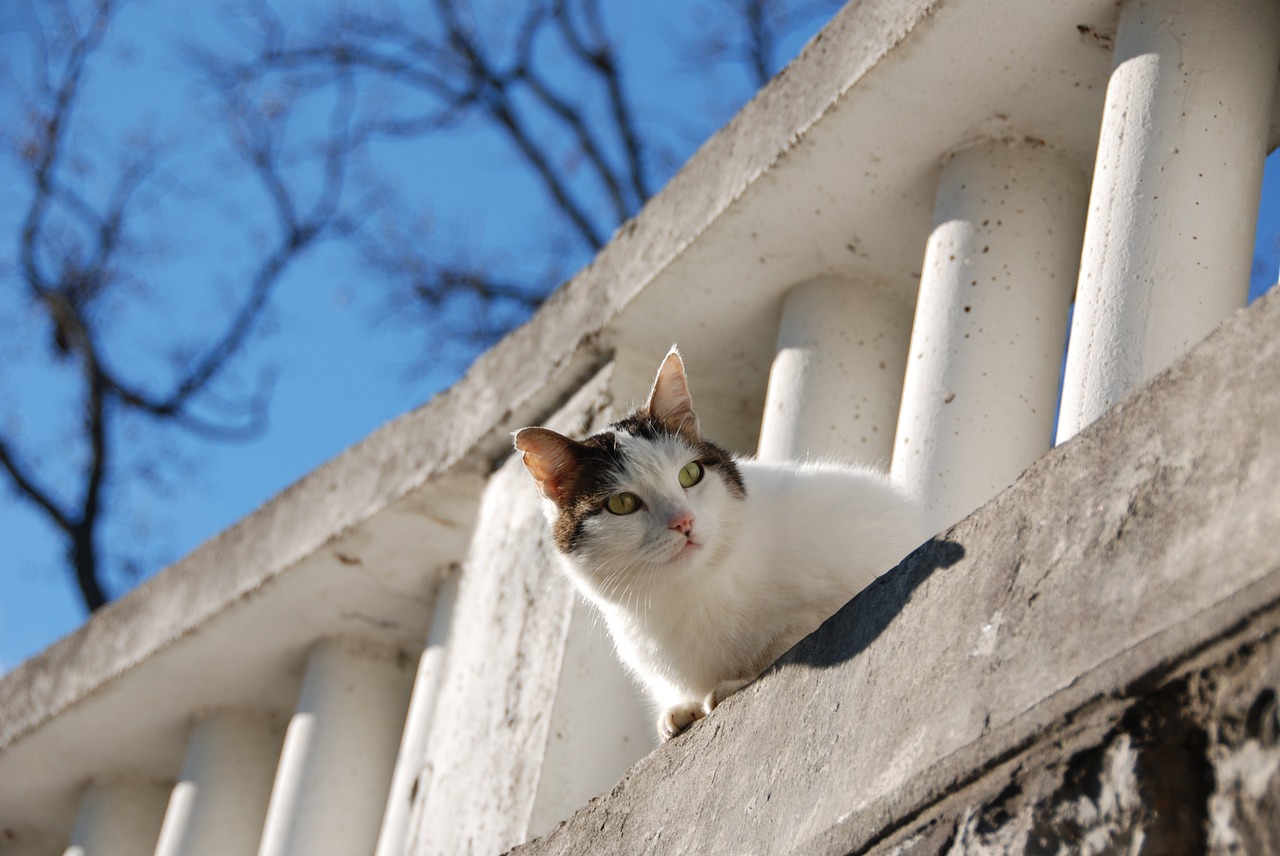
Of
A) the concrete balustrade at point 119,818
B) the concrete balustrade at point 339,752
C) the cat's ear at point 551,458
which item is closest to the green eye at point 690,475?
the cat's ear at point 551,458

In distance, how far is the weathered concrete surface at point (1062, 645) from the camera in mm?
1625

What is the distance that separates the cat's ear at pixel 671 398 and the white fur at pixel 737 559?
0.55 feet

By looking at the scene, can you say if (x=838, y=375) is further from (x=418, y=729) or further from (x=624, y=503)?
(x=418, y=729)

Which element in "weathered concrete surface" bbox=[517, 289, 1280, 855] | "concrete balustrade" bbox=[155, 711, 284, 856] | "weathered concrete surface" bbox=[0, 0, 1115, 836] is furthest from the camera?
"concrete balustrade" bbox=[155, 711, 284, 856]

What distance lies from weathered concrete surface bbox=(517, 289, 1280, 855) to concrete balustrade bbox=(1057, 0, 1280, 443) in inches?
23.8

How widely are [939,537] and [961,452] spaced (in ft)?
2.98

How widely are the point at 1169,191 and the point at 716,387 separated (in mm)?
1869

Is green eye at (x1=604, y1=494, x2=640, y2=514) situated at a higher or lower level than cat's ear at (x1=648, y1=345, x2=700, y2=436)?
lower

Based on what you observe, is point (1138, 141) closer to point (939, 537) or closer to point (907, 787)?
point (939, 537)

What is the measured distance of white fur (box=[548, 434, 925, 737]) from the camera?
2811 mm

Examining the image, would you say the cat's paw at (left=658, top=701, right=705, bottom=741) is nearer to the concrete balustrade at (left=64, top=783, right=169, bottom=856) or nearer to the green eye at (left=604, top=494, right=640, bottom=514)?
the green eye at (left=604, top=494, right=640, bottom=514)

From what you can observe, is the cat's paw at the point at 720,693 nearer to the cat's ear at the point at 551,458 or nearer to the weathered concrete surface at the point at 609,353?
the cat's ear at the point at 551,458

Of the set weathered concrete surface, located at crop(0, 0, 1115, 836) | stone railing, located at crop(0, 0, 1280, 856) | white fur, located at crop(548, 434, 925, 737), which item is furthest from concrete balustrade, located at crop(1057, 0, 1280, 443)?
white fur, located at crop(548, 434, 925, 737)

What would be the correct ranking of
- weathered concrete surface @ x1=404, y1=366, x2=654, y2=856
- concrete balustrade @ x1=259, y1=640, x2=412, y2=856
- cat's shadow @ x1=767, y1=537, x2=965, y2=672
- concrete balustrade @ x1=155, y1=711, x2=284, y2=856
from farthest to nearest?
concrete balustrade @ x1=155, y1=711, x2=284, y2=856, concrete balustrade @ x1=259, y1=640, x2=412, y2=856, weathered concrete surface @ x1=404, y1=366, x2=654, y2=856, cat's shadow @ x1=767, y1=537, x2=965, y2=672
